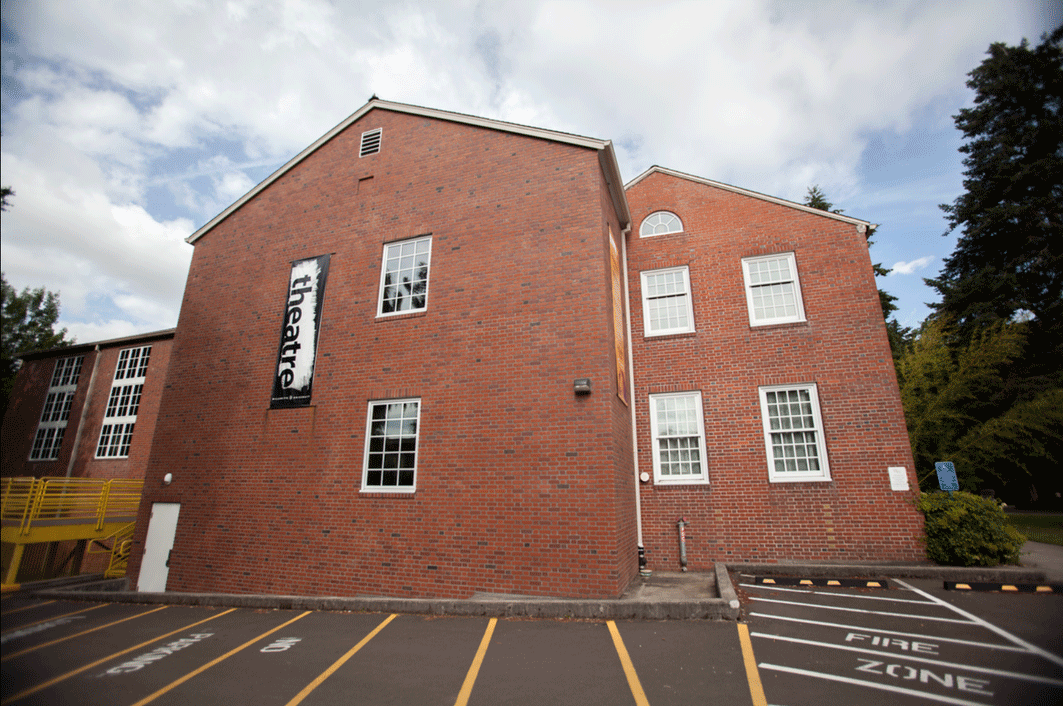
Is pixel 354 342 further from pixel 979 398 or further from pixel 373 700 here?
pixel 979 398

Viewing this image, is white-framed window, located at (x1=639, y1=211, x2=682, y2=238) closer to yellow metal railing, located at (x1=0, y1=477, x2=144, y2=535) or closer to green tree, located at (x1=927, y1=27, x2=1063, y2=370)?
green tree, located at (x1=927, y1=27, x2=1063, y2=370)

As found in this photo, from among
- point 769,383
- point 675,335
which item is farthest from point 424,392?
point 769,383

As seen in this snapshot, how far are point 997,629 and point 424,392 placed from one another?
331 inches

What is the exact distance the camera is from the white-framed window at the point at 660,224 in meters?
12.1

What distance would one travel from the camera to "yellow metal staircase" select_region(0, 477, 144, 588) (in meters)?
1.93

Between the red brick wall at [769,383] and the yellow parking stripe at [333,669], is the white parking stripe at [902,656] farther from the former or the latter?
the yellow parking stripe at [333,669]

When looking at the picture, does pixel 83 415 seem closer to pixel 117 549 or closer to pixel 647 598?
pixel 117 549

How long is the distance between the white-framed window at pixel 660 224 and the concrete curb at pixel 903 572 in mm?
8266

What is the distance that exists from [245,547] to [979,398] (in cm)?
2324

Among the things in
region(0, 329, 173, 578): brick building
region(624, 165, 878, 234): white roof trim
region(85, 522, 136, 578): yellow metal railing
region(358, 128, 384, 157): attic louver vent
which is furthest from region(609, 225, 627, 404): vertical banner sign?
region(0, 329, 173, 578): brick building

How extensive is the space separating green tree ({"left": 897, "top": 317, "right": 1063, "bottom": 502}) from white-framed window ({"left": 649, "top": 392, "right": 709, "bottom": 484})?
9.79 metres

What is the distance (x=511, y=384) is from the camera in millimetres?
8508

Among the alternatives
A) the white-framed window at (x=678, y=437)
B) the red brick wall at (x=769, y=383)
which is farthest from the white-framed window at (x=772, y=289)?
the white-framed window at (x=678, y=437)

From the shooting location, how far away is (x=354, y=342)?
10094 mm
